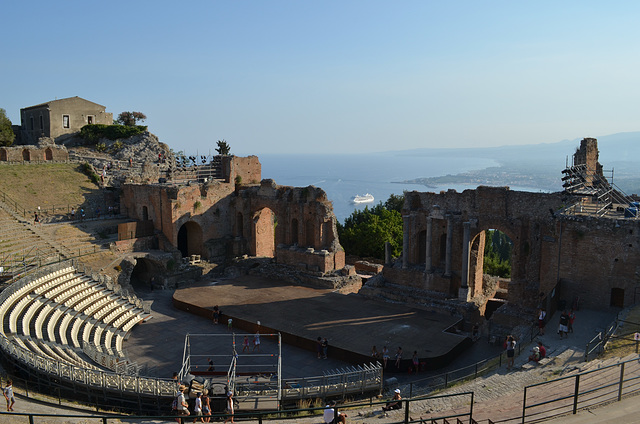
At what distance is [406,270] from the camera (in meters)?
29.2

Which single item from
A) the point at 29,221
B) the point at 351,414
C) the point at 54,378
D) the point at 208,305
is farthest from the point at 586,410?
the point at 29,221

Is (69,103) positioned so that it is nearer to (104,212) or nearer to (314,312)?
(104,212)

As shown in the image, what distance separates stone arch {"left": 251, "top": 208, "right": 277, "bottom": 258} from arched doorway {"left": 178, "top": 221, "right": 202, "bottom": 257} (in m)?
4.01

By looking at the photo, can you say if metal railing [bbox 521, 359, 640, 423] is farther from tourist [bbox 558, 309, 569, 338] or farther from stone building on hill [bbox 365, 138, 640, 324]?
stone building on hill [bbox 365, 138, 640, 324]

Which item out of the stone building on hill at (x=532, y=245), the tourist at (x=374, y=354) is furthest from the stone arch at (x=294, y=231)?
the tourist at (x=374, y=354)

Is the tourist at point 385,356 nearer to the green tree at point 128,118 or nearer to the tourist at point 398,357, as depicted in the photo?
the tourist at point 398,357

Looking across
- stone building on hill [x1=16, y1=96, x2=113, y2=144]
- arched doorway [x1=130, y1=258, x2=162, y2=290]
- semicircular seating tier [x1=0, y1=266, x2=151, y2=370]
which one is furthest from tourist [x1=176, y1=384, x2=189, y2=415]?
stone building on hill [x1=16, y1=96, x2=113, y2=144]

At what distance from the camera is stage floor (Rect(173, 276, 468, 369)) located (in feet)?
73.6

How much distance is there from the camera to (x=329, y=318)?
26.1m

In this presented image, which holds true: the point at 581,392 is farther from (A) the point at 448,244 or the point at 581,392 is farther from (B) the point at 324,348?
(A) the point at 448,244

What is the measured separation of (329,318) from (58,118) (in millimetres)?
44599

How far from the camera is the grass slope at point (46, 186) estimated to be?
37.1 metres

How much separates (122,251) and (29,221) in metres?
6.84

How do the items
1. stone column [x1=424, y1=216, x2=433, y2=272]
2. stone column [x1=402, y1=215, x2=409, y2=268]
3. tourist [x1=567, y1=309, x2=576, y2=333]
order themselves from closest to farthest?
tourist [x1=567, y1=309, x2=576, y2=333], stone column [x1=424, y1=216, x2=433, y2=272], stone column [x1=402, y1=215, x2=409, y2=268]
